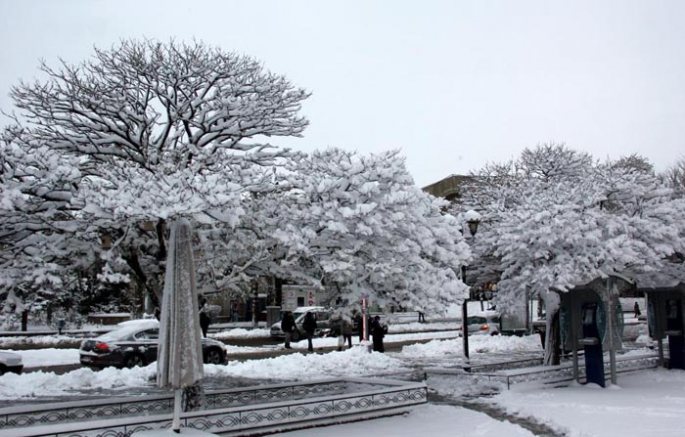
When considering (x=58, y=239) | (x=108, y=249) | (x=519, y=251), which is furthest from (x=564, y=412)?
(x=58, y=239)

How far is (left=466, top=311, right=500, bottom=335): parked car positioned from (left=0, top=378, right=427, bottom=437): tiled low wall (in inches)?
857

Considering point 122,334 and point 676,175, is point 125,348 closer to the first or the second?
point 122,334

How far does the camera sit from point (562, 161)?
125 feet

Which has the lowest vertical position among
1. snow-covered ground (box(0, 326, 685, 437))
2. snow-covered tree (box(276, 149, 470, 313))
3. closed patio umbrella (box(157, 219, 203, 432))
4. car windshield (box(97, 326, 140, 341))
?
snow-covered ground (box(0, 326, 685, 437))

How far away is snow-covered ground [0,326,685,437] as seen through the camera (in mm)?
10898

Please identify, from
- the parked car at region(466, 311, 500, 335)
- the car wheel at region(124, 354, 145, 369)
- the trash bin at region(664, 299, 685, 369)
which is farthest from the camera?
the parked car at region(466, 311, 500, 335)

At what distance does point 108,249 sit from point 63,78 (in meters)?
4.20

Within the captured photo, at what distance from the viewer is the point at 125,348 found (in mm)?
19922

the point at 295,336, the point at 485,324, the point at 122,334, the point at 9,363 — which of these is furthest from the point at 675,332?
the point at 9,363

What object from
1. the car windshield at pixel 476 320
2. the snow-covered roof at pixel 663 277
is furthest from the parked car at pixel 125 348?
the car windshield at pixel 476 320

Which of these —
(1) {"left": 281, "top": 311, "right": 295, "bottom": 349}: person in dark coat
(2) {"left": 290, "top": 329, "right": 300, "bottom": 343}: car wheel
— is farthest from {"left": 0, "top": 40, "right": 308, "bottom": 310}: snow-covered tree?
(2) {"left": 290, "top": 329, "right": 300, "bottom": 343}: car wheel

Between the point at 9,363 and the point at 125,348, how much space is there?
11.2ft

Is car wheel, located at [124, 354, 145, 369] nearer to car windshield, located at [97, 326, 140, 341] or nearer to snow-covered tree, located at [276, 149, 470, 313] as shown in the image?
car windshield, located at [97, 326, 140, 341]

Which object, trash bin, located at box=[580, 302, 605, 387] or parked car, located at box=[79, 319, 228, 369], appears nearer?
trash bin, located at box=[580, 302, 605, 387]
